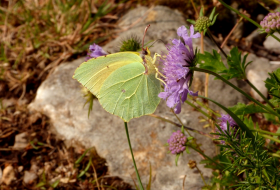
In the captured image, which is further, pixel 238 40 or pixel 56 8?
pixel 56 8

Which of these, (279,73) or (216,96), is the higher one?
(279,73)

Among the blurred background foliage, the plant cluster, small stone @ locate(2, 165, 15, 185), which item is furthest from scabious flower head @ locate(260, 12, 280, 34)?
small stone @ locate(2, 165, 15, 185)

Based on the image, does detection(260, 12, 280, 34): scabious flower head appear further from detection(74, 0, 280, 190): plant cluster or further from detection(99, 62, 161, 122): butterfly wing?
detection(99, 62, 161, 122): butterfly wing

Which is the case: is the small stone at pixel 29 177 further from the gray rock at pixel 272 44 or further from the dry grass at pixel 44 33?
the gray rock at pixel 272 44

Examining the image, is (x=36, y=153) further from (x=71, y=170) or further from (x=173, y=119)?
(x=173, y=119)

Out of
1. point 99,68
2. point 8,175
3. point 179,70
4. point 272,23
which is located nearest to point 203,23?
point 272,23

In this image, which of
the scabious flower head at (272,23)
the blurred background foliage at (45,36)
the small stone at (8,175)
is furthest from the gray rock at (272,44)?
the small stone at (8,175)

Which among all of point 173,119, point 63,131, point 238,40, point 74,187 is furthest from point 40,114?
point 238,40
